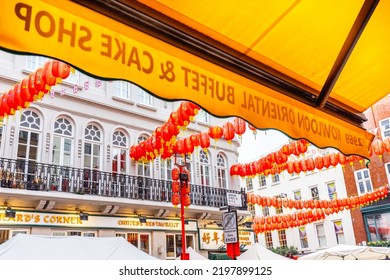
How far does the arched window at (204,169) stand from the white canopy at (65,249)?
995 centimetres

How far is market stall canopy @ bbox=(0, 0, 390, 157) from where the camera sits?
6.00 feet

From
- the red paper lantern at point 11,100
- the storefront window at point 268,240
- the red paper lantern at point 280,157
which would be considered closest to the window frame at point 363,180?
the storefront window at point 268,240

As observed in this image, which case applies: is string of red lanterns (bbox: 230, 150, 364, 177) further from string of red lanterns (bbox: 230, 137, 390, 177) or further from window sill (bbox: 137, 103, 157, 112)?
window sill (bbox: 137, 103, 157, 112)

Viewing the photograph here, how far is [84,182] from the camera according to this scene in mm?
14875

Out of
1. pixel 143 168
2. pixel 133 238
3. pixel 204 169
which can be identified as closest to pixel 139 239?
pixel 133 238

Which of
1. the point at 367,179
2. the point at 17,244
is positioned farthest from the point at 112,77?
the point at 367,179

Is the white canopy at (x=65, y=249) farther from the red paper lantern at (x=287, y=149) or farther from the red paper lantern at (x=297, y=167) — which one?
the red paper lantern at (x=297, y=167)

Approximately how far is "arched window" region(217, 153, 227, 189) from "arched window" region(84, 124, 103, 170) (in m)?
7.10

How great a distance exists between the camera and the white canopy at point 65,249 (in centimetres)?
822

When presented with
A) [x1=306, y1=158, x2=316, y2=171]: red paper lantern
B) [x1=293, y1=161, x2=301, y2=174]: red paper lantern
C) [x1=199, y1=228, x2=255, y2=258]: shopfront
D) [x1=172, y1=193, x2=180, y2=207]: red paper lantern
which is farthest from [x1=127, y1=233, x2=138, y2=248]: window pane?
[x1=306, y1=158, x2=316, y2=171]: red paper lantern

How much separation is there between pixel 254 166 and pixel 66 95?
8.46 m

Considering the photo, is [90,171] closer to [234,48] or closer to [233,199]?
[233,199]
